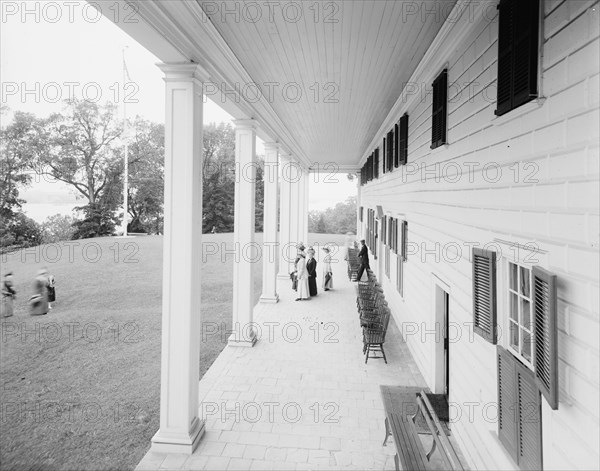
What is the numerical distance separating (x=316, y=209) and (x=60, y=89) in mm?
40342

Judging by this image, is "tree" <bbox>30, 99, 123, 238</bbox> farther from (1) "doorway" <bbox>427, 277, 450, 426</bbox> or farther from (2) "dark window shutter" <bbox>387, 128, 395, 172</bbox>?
(1) "doorway" <bbox>427, 277, 450, 426</bbox>

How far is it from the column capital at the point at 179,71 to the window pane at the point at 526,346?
428 cm

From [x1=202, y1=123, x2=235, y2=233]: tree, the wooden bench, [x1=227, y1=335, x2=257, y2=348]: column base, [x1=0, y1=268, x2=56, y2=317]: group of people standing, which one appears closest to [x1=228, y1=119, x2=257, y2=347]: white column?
[x1=227, y1=335, x2=257, y2=348]: column base

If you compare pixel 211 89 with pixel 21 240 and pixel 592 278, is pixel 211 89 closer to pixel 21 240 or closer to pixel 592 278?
pixel 592 278

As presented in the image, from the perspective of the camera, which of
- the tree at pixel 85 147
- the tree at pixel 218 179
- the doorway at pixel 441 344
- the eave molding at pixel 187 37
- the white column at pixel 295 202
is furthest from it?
the tree at pixel 218 179

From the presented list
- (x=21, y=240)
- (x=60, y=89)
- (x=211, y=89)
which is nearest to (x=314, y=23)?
(x=211, y=89)

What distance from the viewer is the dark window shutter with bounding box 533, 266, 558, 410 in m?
2.51

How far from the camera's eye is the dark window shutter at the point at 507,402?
10.9 feet

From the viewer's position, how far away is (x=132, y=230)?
22734 mm

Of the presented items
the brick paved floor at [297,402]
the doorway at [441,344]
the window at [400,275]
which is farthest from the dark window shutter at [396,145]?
the brick paved floor at [297,402]

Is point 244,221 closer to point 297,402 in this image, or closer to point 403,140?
point 297,402

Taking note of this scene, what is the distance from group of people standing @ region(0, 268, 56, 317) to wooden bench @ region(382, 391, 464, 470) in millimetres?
10964

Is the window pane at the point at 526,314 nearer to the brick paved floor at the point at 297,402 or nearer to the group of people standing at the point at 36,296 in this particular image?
the brick paved floor at the point at 297,402

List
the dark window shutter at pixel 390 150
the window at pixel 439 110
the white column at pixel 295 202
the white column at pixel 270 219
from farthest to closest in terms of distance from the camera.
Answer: the white column at pixel 295 202 → the white column at pixel 270 219 → the dark window shutter at pixel 390 150 → the window at pixel 439 110
